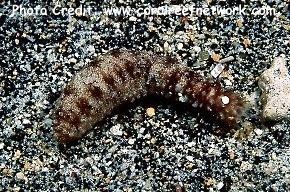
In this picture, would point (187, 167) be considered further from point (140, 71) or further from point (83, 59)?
point (83, 59)

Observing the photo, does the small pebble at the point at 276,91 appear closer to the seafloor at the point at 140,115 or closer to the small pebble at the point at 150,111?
the seafloor at the point at 140,115

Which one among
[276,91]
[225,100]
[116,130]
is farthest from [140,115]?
→ [276,91]

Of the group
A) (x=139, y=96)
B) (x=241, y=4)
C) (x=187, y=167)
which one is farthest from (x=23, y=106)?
(x=241, y=4)

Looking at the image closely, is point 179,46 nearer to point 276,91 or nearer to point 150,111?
point 150,111

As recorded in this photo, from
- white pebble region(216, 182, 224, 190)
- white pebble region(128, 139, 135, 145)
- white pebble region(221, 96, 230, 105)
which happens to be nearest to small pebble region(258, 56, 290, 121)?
white pebble region(221, 96, 230, 105)

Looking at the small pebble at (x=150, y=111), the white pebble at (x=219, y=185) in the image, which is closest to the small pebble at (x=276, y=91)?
the white pebble at (x=219, y=185)
